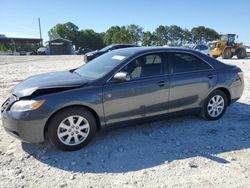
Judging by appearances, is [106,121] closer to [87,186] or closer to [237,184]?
[87,186]

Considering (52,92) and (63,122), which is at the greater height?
(52,92)

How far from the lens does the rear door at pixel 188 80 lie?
493 cm

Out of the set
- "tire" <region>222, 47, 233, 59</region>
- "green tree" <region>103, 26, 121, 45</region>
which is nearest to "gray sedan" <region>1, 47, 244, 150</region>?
"tire" <region>222, 47, 233, 59</region>

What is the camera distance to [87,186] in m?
3.31

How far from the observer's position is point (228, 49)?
2553cm

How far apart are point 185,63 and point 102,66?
5.20ft

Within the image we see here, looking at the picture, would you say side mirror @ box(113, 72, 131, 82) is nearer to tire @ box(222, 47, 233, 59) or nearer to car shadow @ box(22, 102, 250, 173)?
car shadow @ box(22, 102, 250, 173)

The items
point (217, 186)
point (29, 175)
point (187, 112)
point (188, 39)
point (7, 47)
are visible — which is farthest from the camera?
point (188, 39)

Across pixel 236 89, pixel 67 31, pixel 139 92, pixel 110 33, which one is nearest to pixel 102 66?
pixel 139 92

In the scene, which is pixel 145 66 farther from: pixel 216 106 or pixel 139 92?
pixel 216 106

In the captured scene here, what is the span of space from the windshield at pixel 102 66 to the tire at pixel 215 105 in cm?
197

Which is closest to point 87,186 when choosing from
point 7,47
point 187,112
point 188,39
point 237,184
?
point 237,184

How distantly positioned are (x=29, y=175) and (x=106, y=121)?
1393 mm

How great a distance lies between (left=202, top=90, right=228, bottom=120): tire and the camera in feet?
17.7
